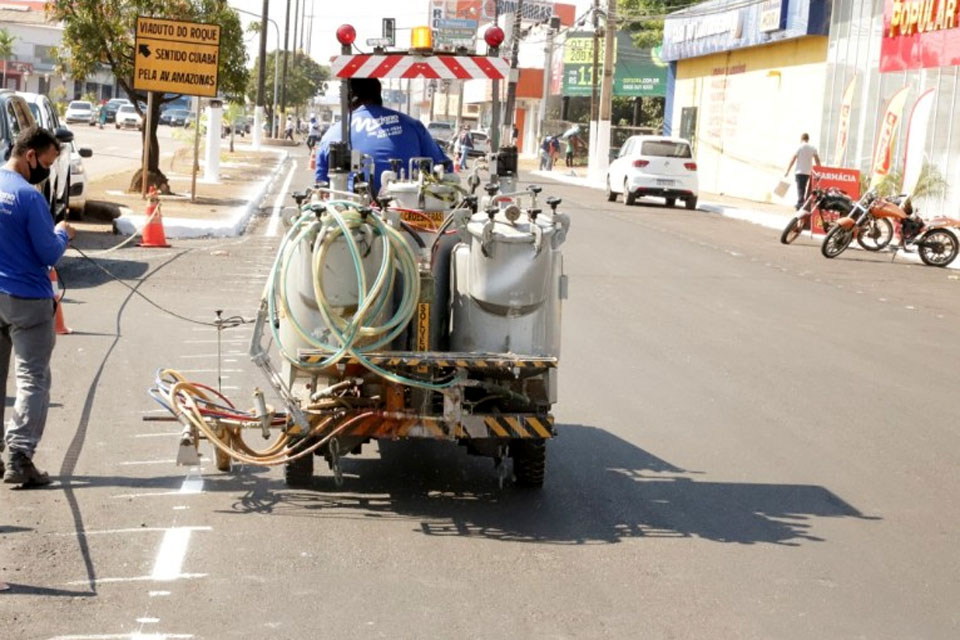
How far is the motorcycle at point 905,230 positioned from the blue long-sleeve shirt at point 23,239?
17.6 m

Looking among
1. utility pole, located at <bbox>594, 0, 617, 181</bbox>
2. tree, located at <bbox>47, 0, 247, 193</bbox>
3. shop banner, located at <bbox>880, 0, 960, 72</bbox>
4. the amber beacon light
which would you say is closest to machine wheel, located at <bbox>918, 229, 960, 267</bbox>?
shop banner, located at <bbox>880, 0, 960, 72</bbox>

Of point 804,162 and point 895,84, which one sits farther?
point 895,84

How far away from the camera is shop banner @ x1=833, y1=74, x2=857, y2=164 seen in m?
35.7

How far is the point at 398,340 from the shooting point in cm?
758

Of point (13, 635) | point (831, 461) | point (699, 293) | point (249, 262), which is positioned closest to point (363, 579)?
point (13, 635)

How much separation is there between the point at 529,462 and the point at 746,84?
38571 millimetres

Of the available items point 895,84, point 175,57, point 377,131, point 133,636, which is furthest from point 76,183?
point 895,84

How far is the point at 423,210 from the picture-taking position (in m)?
8.62

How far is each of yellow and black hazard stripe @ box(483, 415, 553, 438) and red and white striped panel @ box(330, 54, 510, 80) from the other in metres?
2.36

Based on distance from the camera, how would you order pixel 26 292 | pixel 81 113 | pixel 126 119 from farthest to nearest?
1. pixel 126 119
2. pixel 81 113
3. pixel 26 292

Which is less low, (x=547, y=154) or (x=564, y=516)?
(x=564, y=516)

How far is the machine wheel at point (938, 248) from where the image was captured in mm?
23125

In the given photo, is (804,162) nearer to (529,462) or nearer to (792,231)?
(792,231)

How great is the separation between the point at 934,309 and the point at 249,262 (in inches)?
336
